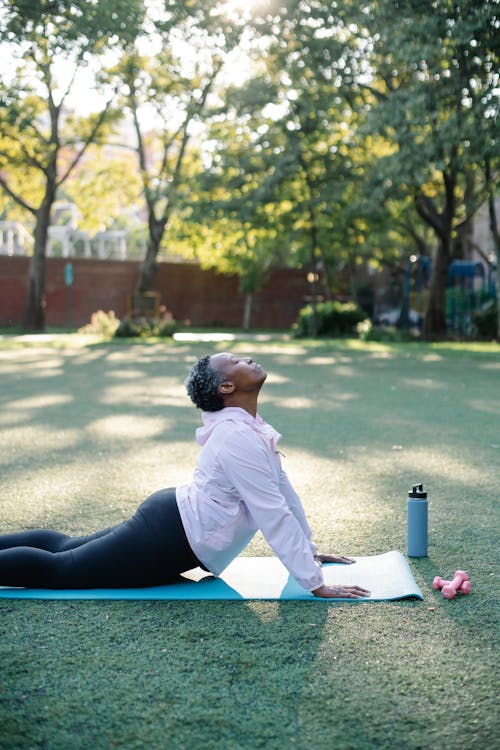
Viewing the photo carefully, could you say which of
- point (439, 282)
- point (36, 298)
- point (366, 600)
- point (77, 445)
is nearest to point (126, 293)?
point (36, 298)

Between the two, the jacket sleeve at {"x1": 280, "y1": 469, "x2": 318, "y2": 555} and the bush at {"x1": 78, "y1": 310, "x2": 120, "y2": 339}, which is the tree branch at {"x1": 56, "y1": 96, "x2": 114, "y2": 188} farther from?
the jacket sleeve at {"x1": 280, "y1": 469, "x2": 318, "y2": 555}

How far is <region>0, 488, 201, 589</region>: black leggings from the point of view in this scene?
405 cm

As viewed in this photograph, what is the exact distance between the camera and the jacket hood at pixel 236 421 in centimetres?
401

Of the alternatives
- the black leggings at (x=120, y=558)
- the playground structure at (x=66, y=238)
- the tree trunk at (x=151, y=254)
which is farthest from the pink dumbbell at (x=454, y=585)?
the playground structure at (x=66, y=238)

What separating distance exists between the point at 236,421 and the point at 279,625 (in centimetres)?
84

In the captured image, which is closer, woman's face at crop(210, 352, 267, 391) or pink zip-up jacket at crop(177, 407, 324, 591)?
pink zip-up jacket at crop(177, 407, 324, 591)

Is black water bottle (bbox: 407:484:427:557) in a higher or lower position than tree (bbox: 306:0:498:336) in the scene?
lower

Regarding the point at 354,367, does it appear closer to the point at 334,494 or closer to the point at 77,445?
the point at 77,445

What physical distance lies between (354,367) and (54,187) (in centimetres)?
1476

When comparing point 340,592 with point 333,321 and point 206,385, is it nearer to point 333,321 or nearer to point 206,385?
point 206,385

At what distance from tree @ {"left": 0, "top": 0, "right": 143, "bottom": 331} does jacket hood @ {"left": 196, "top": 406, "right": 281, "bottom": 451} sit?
1444 cm

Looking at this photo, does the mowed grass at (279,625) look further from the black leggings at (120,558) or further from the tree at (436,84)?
the tree at (436,84)

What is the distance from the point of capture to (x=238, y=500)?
404 centimetres

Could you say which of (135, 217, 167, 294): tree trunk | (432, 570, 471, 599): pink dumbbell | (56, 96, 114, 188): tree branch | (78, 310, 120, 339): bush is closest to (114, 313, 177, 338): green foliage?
(78, 310, 120, 339): bush
